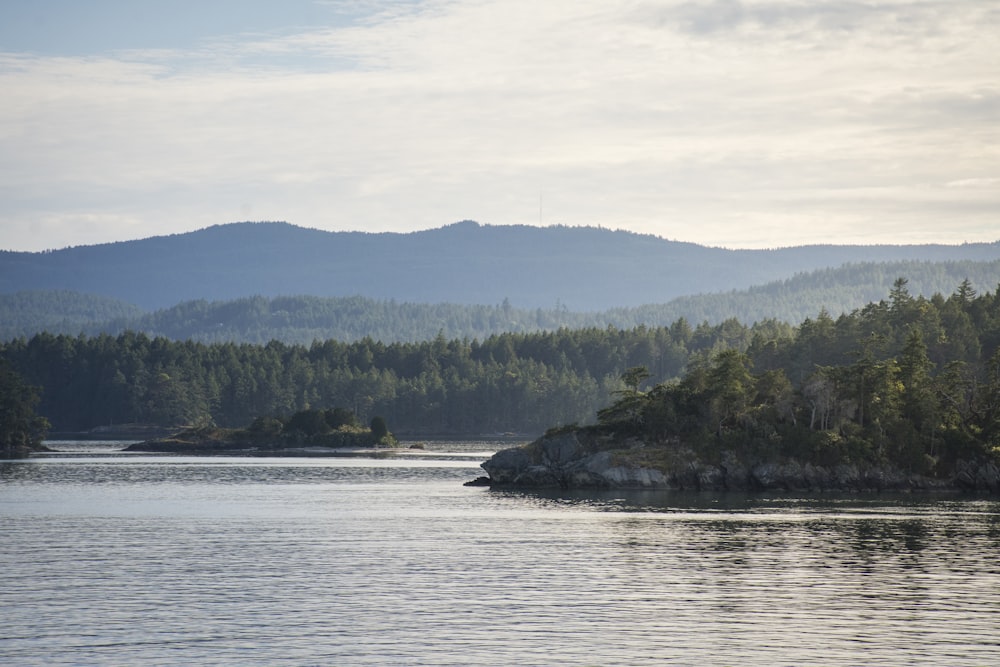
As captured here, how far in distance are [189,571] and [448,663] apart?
83.7 feet

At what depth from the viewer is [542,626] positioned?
5091 centimetres

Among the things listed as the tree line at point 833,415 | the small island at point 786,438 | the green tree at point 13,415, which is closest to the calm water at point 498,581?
the small island at point 786,438

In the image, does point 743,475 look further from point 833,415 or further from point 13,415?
point 13,415

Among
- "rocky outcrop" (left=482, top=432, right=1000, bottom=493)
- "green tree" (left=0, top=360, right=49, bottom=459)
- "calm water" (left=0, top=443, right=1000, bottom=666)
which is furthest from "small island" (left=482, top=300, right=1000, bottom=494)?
"green tree" (left=0, top=360, right=49, bottom=459)

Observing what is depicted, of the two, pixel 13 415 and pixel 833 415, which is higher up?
pixel 833 415

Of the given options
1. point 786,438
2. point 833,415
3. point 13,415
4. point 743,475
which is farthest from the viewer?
point 13,415

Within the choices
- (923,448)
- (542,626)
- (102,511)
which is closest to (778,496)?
(923,448)

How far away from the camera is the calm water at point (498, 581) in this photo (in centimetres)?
4694

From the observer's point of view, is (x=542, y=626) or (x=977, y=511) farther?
(x=977, y=511)

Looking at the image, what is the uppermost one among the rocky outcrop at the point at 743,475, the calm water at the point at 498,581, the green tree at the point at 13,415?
the green tree at the point at 13,415

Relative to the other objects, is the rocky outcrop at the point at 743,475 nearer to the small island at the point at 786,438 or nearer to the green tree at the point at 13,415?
the small island at the point at 786,438

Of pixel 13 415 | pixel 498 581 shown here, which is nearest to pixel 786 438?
pixel 498 581

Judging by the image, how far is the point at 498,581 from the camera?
62.2m

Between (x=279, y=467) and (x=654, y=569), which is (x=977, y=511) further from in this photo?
(x=279, y=467)
